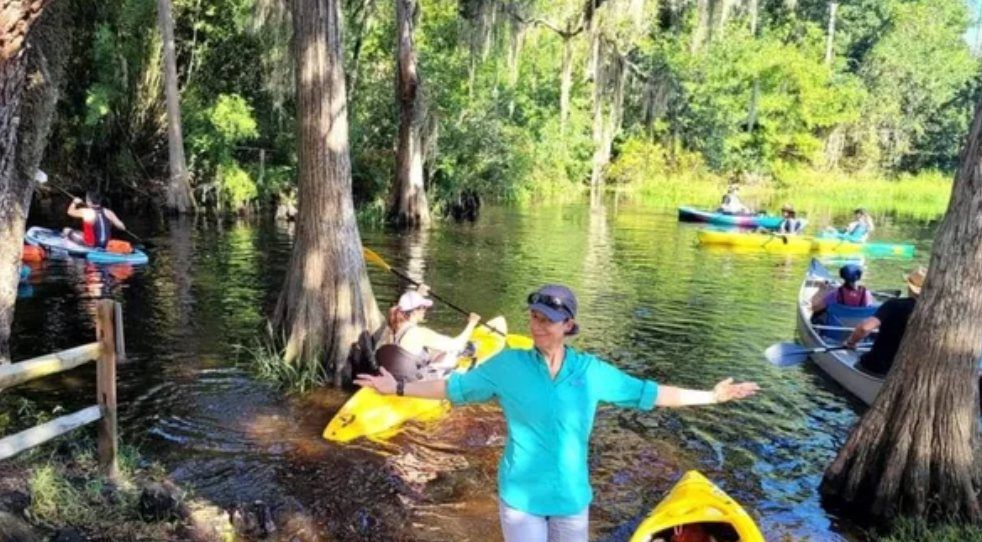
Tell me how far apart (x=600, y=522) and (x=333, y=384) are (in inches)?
138

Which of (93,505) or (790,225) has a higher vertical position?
(790,225)

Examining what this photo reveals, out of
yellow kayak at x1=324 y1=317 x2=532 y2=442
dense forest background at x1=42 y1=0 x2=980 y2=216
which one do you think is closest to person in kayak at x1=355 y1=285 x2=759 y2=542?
yellow kayak at x1=324 y1=317 x2=532 y2=442

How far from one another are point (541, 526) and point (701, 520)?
3.67 feet

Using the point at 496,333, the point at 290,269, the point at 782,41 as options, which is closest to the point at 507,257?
the point at 496,333

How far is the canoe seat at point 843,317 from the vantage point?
33.2 ft

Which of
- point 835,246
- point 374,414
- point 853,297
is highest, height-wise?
point 853,297

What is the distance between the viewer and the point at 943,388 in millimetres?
5223

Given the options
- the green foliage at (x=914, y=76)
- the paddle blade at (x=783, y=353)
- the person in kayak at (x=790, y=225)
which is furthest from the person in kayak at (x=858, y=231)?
the green foliage at (x=914, y=76)

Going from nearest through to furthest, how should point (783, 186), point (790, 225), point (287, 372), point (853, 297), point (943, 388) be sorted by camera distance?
point (943, 388), point (287, 372), point (853, 297), point (790, 225), point (783, 186)

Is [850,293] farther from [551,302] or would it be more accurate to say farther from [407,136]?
[407,136]

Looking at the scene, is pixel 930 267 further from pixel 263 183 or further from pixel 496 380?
pixel 263 183

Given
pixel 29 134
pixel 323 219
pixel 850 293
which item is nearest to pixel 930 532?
pixel 323 219

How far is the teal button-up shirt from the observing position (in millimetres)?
3312

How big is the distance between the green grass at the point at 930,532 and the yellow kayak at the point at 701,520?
1441 mm
